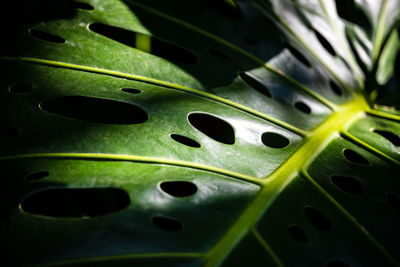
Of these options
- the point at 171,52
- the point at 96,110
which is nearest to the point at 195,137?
the point at 96,110

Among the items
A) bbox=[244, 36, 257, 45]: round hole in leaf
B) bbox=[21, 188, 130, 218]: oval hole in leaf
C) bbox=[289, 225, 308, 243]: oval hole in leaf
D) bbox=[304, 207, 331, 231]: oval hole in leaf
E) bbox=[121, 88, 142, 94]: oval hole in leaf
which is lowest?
bbox=[21, 188, 130, 218]: oval hole in leaf

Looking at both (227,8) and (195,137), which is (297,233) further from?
(227,8)

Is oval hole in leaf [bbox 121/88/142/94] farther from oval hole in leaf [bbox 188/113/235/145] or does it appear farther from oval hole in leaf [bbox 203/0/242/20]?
oval hole in leaf [bbox 203/0/242/20]

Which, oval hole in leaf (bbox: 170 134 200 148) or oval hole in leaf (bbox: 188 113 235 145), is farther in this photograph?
oval hole in leaf (bbox: 188 113 235 145)

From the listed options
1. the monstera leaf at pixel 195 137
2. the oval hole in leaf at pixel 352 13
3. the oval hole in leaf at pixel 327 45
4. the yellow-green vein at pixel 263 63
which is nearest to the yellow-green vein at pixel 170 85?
the monstera leaf at pixel 195 137

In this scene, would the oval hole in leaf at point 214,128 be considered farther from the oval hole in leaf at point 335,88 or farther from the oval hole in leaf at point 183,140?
the oval hole in leaf at point 335,88

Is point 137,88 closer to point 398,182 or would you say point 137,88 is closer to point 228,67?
point 228,67

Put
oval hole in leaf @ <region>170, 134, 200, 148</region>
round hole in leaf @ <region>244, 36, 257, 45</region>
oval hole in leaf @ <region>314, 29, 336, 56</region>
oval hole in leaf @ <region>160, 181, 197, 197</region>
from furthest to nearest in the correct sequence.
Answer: oval hole in leaf @ <region>314, 29, 336, 56</region> < round hole in leaf @ <region>244, 36, 257, 45</region> < oval hole in leaf @ <region>170, 134, 200, 148</region> < oval hole in leaf @ <region>160, 181, 197, 197</region>

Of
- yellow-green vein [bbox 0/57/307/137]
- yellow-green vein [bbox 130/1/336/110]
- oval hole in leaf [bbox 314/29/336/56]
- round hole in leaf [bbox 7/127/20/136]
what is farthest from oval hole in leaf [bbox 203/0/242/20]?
round hole in leaf [bbox 7/127/20/136]
